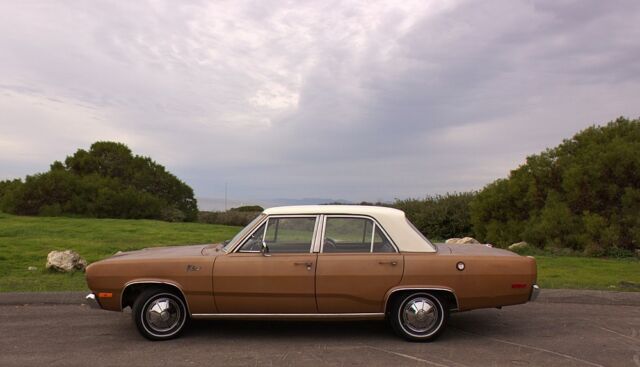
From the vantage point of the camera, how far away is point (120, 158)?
1384 inches

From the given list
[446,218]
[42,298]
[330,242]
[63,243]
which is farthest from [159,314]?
[446,218]

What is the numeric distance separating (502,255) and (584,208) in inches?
435

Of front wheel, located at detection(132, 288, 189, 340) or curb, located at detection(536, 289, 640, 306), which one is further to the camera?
curb, located at detection(536, 289, 640, 306)

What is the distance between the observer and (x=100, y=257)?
12172 mm

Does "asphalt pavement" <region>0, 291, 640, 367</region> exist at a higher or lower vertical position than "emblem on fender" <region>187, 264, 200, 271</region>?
lower

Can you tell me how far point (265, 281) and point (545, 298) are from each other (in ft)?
14.8

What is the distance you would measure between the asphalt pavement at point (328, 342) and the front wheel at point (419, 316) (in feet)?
0.40

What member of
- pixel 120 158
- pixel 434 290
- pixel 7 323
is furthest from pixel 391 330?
pixel 120 158

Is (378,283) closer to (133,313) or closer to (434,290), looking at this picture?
(434,290)

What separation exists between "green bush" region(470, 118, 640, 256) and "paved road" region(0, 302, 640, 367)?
26.4 feet

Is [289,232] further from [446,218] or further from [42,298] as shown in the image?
[446,218]

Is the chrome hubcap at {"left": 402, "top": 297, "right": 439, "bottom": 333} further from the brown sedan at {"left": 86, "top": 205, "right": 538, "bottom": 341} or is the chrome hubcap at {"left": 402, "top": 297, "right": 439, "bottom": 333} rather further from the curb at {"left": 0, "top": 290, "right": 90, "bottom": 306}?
the curb at {"left": 0, "top": 290, "right": 90, "bottom": 306}

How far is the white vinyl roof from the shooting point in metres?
6.10

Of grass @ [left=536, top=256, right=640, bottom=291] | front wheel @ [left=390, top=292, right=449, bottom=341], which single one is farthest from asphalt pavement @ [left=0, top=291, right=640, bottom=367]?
grass @ [left=536, top=256, right=640, bottom=291]
